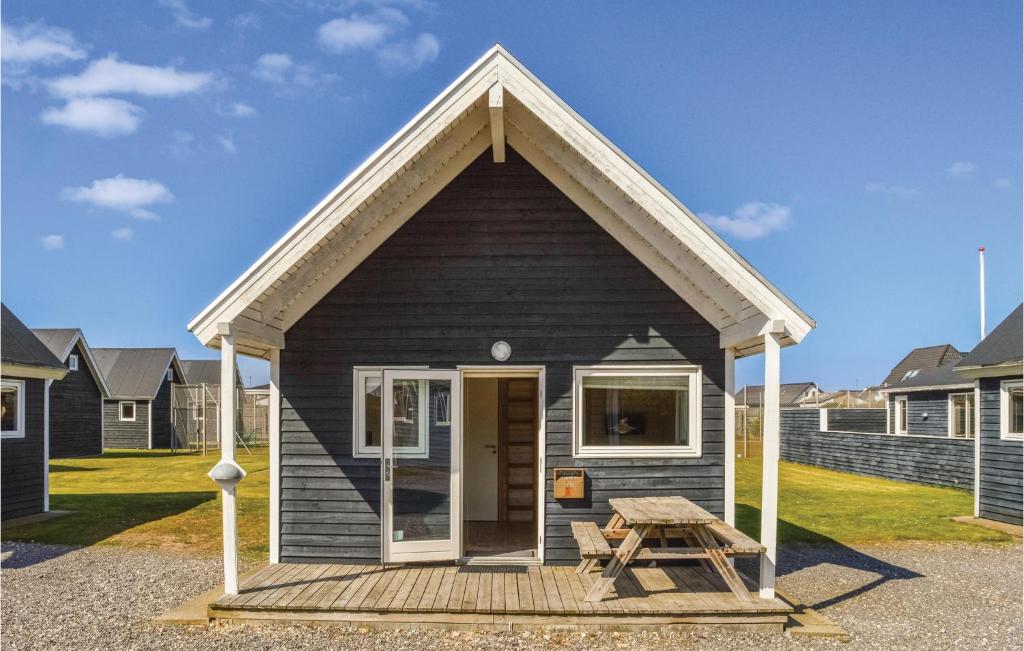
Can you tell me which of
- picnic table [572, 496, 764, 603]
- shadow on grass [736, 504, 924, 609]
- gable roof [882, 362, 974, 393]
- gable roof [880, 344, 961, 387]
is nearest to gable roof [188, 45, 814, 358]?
picnic table [572, 496, 764, 603]

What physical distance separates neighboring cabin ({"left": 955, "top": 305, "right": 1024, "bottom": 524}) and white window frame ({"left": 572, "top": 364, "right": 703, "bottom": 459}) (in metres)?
6.81

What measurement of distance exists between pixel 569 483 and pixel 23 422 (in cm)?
929

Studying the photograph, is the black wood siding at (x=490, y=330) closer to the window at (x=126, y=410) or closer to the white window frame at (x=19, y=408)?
the white window frame at (x=19, y=408)

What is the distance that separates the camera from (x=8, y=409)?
421 inches

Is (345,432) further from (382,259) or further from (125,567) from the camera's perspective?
(125,567)

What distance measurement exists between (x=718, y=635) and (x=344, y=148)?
28.9 ft

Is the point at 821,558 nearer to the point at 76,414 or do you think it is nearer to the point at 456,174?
the point at 456,174

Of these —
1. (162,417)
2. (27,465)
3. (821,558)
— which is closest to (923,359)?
(821,558)

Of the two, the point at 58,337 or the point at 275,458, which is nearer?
the point at 275,458

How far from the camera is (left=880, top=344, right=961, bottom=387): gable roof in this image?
27.1 meters

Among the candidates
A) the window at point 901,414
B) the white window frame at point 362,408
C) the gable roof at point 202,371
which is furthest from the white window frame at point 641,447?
the gable roof at point 202,371

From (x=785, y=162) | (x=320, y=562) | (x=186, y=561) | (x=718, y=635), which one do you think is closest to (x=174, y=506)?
(x=186, y=561)

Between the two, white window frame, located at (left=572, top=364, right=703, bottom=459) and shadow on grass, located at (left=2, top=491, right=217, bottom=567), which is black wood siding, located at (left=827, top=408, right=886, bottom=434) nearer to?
white window frame, located at (left=572, top=364, right=703, bottom=459)

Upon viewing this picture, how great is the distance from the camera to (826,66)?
355 inches
